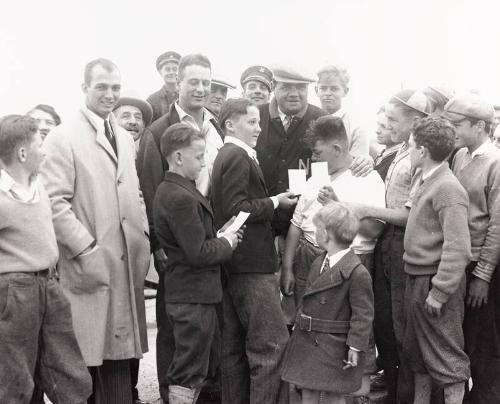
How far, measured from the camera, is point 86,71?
4.23 m

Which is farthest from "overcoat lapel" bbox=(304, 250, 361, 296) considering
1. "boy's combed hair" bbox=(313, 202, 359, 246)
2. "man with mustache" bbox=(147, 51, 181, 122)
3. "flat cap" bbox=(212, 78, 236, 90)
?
"man with mustache" bbox=(147, 51, 181, 122)

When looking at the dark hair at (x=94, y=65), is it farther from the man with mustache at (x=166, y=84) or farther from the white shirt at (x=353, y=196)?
the man with mustache at (x=166, y=84)

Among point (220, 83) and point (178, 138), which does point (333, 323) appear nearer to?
point (178, 138)

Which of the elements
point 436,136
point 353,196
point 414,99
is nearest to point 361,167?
point 353,196

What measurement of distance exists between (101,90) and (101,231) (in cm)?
94

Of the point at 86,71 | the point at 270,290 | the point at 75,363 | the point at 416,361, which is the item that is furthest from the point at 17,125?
the point at 416,361

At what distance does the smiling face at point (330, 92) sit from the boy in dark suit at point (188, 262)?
1.92 meters

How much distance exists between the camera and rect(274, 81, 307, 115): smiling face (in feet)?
16.7

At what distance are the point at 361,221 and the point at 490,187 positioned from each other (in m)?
0.86

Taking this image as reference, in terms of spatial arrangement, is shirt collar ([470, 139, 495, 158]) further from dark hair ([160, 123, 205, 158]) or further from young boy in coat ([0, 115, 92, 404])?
young boy in coat ([0, 115, 92, 404])

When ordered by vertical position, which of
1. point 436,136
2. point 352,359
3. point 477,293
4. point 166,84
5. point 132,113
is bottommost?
point 352,359

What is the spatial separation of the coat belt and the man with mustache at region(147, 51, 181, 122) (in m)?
3.80

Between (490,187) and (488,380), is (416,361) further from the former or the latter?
(490,187)

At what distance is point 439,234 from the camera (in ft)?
12.9
